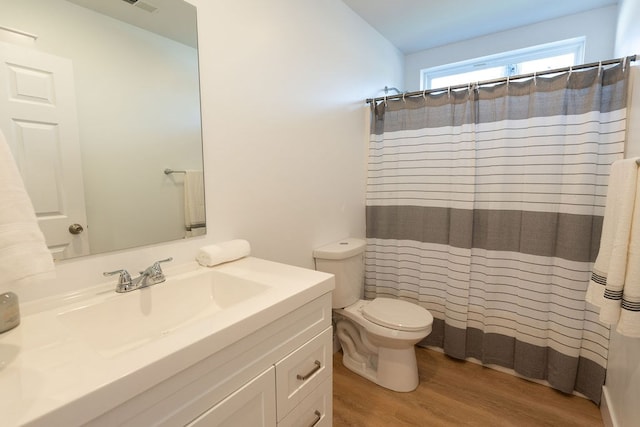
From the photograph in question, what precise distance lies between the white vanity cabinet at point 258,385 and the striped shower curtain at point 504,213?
1.27 metres

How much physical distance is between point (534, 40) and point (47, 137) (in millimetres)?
2911

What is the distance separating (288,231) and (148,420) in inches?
43.8

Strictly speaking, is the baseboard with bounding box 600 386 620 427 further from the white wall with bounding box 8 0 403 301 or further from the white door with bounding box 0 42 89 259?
the white door with bounding box 0 42 89 259

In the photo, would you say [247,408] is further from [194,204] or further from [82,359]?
[194,204]

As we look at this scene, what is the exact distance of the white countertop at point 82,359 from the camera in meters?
0.47

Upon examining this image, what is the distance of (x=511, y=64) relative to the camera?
7.86 feet

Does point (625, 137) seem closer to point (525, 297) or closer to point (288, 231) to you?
point (525, 297)

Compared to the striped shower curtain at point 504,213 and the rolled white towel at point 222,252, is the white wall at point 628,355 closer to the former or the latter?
the striped shower curtain at point 504,213

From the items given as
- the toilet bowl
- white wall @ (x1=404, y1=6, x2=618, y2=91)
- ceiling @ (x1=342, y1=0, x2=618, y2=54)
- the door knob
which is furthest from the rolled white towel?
white wall @ (x1=404, y1=6, x2=618, y2=91)

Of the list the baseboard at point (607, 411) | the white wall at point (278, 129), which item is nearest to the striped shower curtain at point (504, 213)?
the baseboard at point (607, 411)

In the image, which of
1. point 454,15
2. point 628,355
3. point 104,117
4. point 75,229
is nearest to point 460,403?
point 628,355

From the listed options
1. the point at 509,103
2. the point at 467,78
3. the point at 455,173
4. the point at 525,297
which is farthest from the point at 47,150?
the point at 467,78

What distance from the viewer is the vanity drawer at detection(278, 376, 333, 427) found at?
97 centimetres

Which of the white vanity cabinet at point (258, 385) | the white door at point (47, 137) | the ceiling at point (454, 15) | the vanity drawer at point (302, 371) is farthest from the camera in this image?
the ceiling at point (454, 15)
